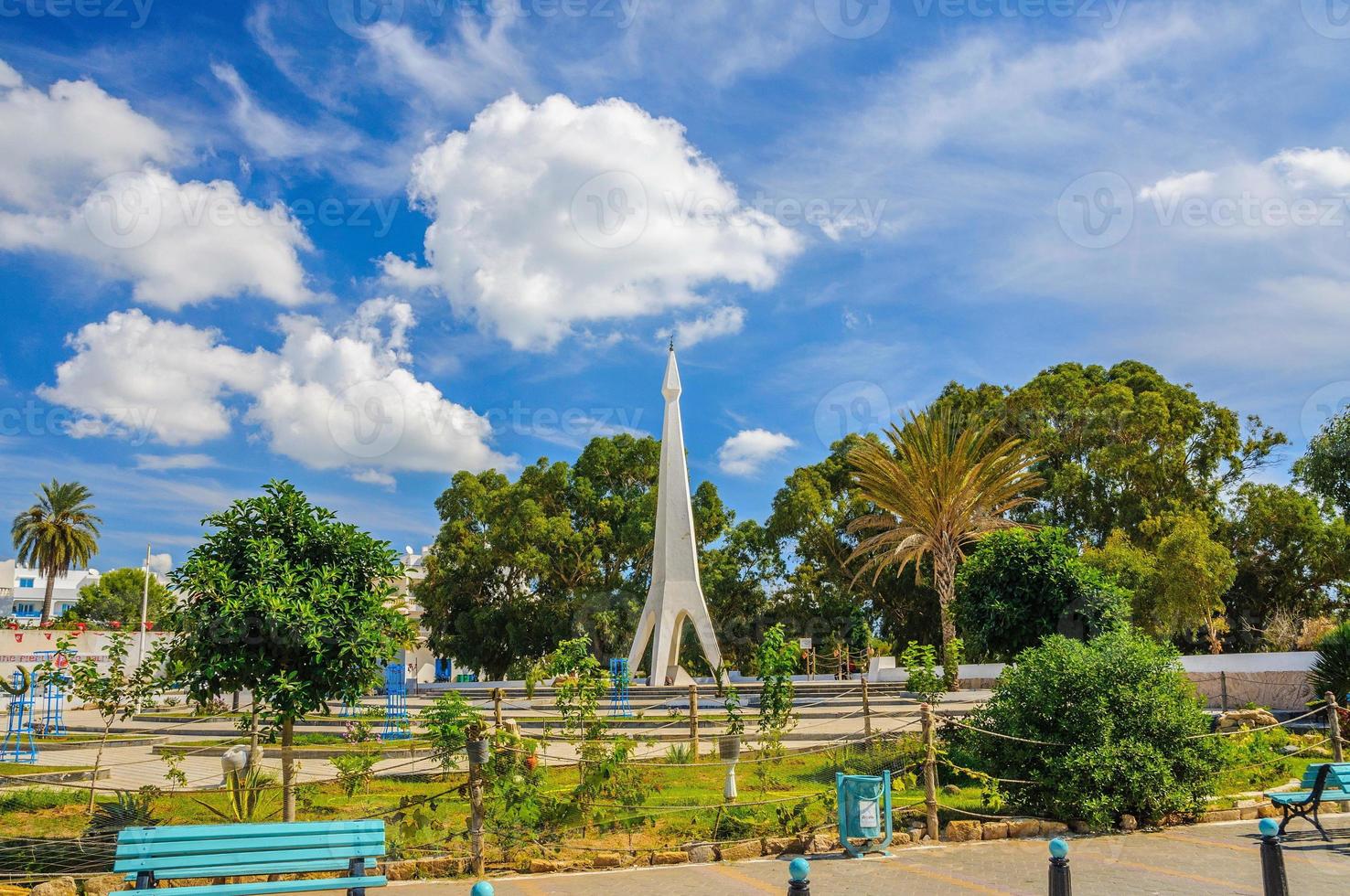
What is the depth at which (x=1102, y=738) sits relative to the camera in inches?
360

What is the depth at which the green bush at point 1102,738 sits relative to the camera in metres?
9.07

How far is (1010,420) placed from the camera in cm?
3747

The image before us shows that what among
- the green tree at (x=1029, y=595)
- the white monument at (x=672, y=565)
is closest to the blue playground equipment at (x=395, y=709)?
the white monument at (x=672, y=565)

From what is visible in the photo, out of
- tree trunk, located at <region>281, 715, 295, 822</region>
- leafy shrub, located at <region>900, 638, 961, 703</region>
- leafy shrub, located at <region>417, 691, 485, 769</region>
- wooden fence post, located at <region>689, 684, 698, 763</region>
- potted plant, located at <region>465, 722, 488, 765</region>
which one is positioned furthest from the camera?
wooden fence post, located at <region>689, 684, 698, 763</region>

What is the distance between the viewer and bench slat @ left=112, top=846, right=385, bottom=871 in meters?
5.65

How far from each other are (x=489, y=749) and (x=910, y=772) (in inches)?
233

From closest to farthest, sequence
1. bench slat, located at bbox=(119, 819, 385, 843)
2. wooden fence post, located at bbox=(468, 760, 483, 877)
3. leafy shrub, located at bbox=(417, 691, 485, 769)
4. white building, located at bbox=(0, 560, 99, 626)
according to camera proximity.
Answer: bench slat, located at bbox=(119, 819, 385, 843) → wooden fence post, located at bbox=(468, 760, 483, 877) → leafy shrub, located at bbox=(417, 691, 485, 769) → white building, located at bbox=(0, 560, 99, 626)

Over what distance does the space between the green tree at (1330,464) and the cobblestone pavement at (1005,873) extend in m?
23.4

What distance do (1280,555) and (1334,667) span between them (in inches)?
793

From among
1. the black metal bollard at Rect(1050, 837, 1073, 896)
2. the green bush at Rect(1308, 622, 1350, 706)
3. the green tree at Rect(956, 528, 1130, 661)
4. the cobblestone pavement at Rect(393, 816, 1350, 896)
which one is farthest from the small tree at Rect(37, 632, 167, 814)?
the green bush at Rect(1308, 622, 1350, 706)

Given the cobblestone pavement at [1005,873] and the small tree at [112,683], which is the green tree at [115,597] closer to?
the small tree at [112,683]

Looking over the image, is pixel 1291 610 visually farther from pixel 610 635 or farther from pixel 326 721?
pixel 326 721

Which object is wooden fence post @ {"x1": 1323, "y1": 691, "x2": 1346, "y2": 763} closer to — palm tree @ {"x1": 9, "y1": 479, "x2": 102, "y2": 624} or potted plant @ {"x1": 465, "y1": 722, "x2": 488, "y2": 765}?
potted plant @ {"x1": 465, "y1": 722, "x2": 488, "y2": 765}

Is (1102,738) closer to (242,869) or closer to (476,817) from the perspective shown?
(476,817)
